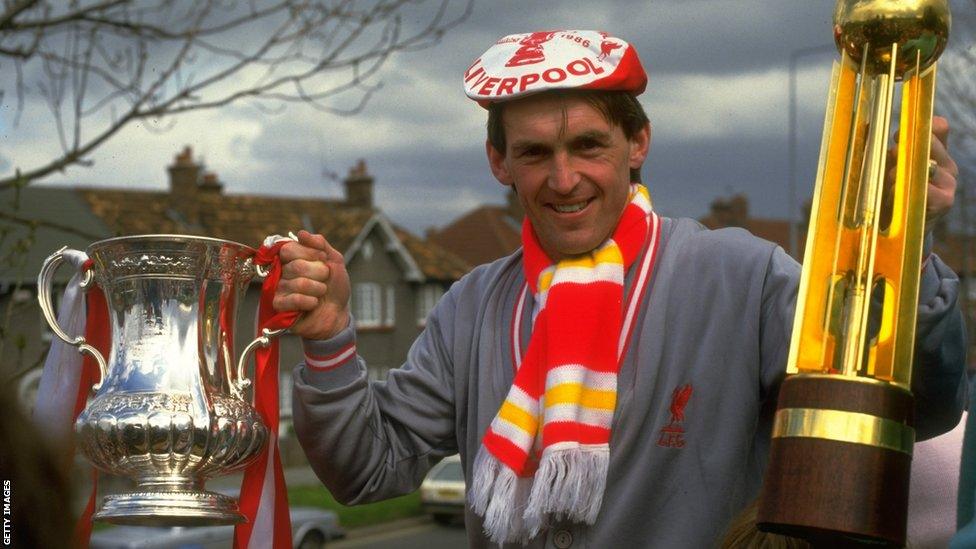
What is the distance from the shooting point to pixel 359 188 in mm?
40875

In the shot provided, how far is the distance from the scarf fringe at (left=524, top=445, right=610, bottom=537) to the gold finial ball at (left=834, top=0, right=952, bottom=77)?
3.29 feet

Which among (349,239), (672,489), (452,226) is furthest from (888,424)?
(452,226)

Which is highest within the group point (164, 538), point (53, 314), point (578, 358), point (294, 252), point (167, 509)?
point (294, 252)

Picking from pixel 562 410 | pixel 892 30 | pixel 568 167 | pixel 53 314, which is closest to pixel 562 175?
pixel 568 167

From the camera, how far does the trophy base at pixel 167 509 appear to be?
2684 millimetres

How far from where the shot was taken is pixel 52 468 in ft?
4.25

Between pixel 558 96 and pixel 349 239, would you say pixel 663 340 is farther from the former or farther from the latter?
pixel 349 239

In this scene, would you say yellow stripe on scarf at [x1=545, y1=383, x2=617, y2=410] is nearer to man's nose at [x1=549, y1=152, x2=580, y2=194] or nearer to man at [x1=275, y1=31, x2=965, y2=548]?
man at [x1=275, y1=31, x2=965, y2=548]

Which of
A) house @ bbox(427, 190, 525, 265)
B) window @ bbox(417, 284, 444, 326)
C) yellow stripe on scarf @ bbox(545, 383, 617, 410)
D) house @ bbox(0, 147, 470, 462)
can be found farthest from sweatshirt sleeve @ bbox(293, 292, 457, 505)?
house @ bbox(427, 190, 525, 265)

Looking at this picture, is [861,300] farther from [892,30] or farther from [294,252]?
[294,252]

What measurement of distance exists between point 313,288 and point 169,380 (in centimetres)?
36

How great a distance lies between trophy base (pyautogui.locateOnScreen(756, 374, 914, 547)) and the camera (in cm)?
183

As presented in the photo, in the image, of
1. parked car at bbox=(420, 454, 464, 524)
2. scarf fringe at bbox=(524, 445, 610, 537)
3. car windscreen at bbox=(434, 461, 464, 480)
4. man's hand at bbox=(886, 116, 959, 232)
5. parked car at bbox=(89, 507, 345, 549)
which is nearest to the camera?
man's hand at bbox=(886, 116, 959, 232)

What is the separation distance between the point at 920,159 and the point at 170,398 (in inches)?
57.2
